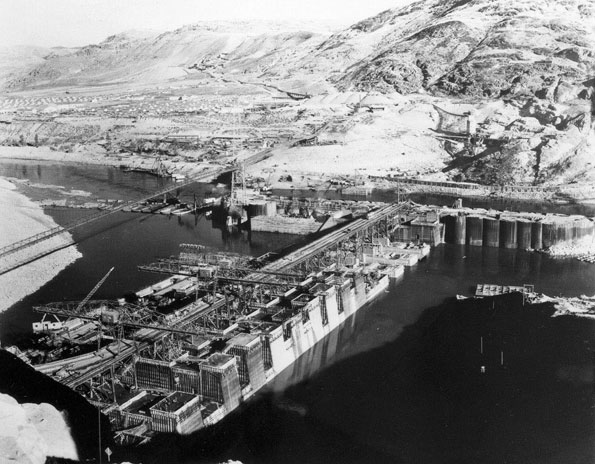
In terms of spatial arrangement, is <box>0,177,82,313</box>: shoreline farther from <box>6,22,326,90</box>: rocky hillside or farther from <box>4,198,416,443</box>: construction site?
<box>6,22,326,90</box>: rocky hillside

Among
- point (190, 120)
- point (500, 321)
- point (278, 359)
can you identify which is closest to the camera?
point (278, 359)

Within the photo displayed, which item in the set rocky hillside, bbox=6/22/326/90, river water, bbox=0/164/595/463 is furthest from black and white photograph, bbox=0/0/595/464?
rocky hillside, bbox=6/22/326/90

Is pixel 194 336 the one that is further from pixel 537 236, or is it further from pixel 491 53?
pixel 491 53

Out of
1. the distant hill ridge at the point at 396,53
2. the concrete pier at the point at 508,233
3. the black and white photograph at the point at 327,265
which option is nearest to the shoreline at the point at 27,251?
the black and white photograph at the point at 327,265

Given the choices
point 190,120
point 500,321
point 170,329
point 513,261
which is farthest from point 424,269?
point 190,120

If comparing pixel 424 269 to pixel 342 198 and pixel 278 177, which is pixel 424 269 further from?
pixel 278 177

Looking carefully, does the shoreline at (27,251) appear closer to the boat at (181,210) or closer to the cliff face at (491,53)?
the boat at (181,210)
